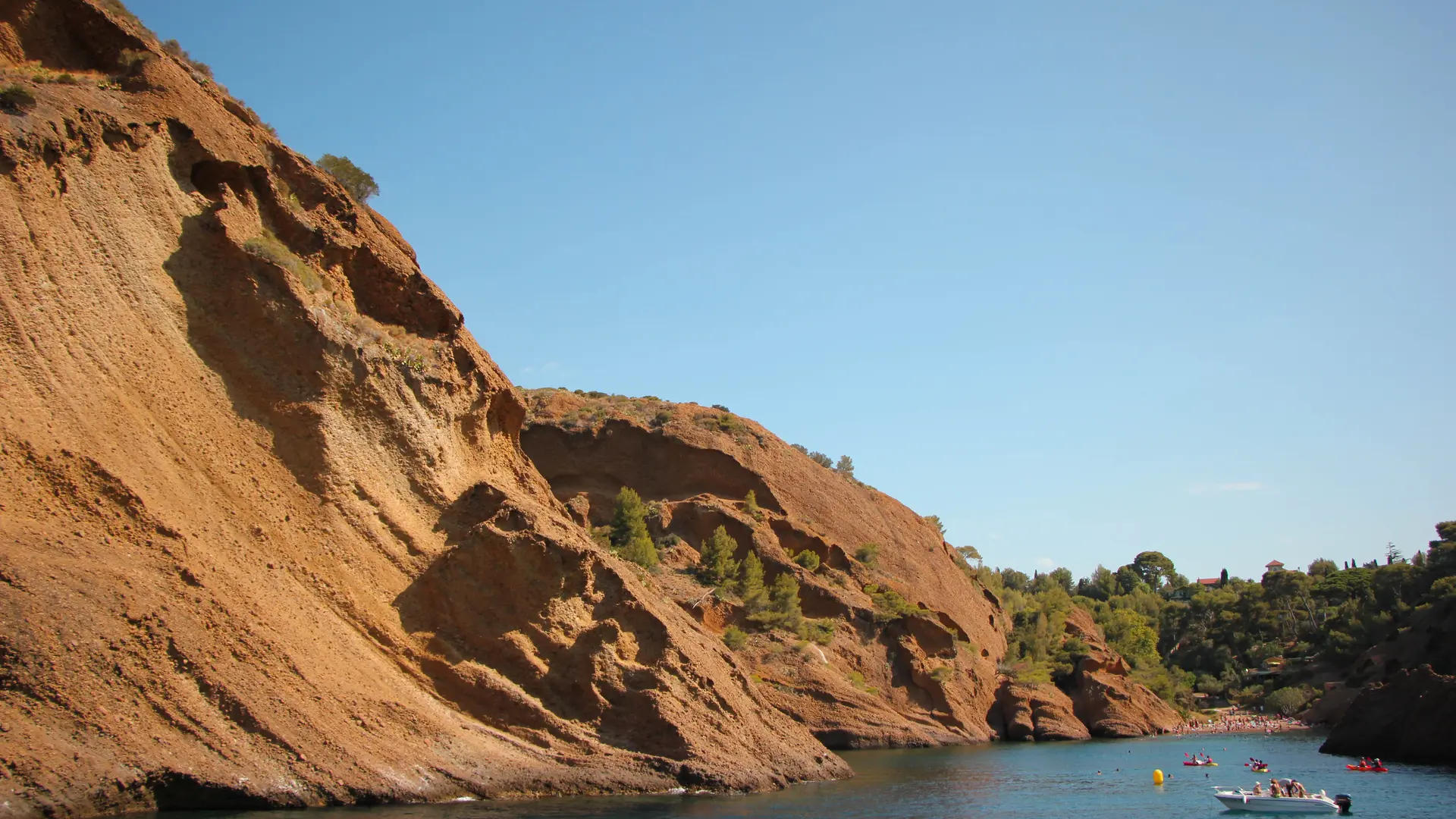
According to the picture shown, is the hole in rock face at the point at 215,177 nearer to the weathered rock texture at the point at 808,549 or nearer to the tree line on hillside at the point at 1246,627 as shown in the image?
the weathered rock texture at the point at 808,549

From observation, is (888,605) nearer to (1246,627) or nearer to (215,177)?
(215,177)

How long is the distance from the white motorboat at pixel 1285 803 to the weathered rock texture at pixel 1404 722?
14060mm

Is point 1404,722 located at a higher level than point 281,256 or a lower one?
lower

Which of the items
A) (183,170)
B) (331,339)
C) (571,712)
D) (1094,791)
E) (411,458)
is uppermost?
(183,170)

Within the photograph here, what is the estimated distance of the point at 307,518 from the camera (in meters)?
23.8

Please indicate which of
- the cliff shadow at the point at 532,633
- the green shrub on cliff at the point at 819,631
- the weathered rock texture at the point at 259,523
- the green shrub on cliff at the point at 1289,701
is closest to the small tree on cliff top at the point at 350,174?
the weathered rock texture at the point at 259,523

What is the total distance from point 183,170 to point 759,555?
33.4m

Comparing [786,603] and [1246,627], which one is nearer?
[786,603]

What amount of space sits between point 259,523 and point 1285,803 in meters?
26.7

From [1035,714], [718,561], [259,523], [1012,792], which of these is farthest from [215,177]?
[1035,714]

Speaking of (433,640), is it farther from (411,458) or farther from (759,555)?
(759,555)

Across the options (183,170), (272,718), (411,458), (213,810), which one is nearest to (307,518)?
(411,458)

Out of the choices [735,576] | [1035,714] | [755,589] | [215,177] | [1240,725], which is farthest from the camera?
[1240,725]

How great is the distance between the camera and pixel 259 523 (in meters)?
22.7
